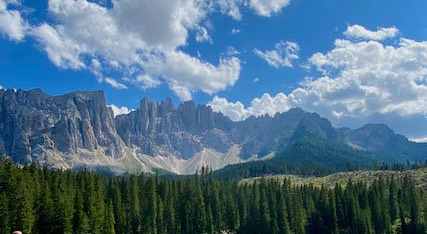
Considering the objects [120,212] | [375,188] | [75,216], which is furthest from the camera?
[375,188]

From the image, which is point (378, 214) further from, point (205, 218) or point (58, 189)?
point (58, 189)

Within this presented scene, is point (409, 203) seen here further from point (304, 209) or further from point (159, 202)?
point (159, 202)

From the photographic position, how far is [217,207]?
567 ft

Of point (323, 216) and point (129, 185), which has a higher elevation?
point (129, 185)

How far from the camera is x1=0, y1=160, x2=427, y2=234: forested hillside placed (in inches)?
4697

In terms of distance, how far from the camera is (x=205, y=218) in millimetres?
159625

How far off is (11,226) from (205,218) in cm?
8026

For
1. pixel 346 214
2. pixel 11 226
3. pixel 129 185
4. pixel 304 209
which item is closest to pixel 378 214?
pixel 346 214

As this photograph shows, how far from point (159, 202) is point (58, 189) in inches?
1903

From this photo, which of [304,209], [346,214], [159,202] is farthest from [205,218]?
[346,214]

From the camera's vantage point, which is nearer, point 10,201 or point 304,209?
point 10,201

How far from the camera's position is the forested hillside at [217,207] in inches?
4697

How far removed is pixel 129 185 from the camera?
160500mm

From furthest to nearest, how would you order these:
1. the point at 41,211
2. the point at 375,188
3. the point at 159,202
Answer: the point at 375,188
the point at 159,202
the point at 41,211
